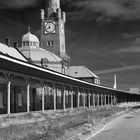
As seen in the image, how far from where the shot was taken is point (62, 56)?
377 ft

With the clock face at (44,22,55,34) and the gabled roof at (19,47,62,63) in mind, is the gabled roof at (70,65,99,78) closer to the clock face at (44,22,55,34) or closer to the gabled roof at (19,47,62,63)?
the clock face at (44,22,55,34)

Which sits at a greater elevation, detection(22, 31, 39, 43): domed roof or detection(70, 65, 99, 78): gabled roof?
detection(22, 31, 39, 43): domed roof

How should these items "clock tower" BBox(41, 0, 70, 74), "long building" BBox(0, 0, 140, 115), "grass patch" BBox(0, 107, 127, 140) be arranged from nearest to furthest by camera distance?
"grass patch" BBox(0, 107, 127, 140), "long building" BBox(0, 0, 140, 115), "clock tower" BBox(41, 0, 70, 74)

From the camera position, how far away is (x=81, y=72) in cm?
14088

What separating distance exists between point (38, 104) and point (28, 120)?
28.2 metres

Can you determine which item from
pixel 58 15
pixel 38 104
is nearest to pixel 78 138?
pixel 38 104

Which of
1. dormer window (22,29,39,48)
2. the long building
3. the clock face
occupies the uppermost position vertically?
the clock face

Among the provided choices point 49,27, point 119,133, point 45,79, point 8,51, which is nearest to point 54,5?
point 49,27

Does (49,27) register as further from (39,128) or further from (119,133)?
(119,133)

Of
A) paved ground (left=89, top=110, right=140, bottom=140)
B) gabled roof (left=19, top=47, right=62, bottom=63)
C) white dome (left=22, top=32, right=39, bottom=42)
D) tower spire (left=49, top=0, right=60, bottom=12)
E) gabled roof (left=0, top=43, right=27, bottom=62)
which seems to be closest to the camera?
paved ground (left=89, top=110, right=140, bottom=140)

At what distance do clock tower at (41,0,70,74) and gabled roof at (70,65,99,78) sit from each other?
19879 millimetres

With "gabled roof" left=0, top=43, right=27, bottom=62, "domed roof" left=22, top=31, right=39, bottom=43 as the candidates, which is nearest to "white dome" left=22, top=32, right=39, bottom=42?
"domed roof" left=22, top=31, right=39, bottom=43

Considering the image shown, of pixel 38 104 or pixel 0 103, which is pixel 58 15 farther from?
pixel 0 103

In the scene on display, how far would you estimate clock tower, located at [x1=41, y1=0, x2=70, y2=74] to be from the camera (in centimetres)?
11938
